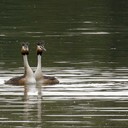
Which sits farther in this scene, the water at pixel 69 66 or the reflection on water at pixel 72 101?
the water at pixel 69 66

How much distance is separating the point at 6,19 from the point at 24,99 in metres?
22.1

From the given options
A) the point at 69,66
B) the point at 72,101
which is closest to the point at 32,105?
the point at 72,101

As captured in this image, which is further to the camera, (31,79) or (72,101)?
(31,79)

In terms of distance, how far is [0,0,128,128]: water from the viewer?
20.1 meters

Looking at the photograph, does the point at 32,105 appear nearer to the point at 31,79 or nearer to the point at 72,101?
the point at 72,101

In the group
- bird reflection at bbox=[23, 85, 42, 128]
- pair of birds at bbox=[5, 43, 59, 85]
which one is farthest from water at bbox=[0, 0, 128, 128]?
pair of birds at bbox=[5, 43, 59, 85]

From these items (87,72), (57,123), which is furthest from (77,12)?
(57,123)

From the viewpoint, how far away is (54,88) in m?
24.8

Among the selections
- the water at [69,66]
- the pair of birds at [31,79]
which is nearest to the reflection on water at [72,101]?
the water at [69,66]

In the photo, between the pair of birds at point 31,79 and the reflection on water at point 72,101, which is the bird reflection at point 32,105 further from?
the pair of birds at point 31,79

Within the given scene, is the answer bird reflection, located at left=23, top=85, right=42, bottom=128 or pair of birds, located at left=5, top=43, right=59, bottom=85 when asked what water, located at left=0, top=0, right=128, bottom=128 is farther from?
pair of birds, located at left=5, top=43, right=59, bottom=85

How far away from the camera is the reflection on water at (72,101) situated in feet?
64.0

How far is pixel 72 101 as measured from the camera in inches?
867

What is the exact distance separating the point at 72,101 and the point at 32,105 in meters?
0.87
